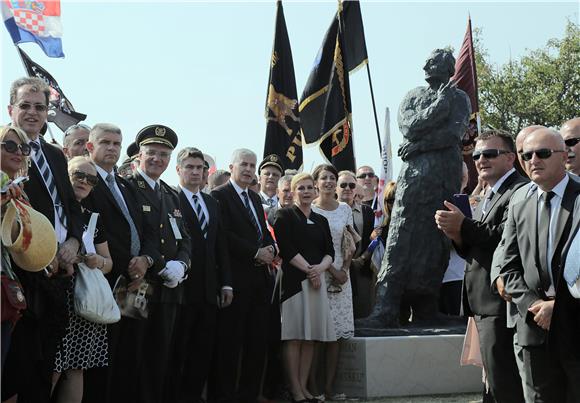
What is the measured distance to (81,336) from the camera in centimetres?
617

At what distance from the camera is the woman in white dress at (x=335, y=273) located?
8.92m

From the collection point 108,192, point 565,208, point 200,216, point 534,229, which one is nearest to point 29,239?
point 108,192

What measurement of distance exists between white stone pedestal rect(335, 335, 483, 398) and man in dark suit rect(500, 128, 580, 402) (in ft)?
12.0

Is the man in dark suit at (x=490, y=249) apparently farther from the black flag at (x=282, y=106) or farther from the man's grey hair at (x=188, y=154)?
the black flag at (x=282, y=106)

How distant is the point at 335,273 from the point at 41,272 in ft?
13.0

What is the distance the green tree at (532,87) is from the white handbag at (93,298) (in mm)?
33754

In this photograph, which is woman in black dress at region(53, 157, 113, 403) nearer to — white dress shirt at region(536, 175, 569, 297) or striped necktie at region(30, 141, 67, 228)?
striped necktie at region(30, 141, 67, 228)

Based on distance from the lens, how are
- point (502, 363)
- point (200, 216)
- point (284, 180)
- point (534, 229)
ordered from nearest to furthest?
1. point (534, 229)
2. point (502, 363)
3. point (200, 216)
4. point (284, 180)

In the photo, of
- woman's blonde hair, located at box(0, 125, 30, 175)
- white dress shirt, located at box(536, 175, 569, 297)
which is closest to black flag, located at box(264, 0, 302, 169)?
woman's blonde hair, located at box(0, 125, 30, 175)

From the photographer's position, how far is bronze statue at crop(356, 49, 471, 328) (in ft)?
31.7

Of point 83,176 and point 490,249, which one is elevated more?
point 83,176

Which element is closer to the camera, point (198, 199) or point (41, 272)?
point (41, 272)

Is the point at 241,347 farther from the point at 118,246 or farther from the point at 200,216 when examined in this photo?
the point at 118,246

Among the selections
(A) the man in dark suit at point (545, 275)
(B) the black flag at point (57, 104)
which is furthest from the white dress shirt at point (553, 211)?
(B) the black flag at point (57, 104)
